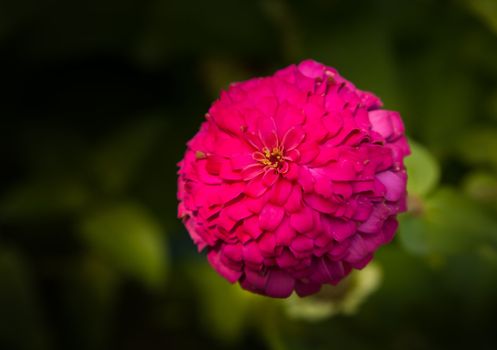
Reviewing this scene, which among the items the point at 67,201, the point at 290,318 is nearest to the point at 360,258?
the point at 290,318

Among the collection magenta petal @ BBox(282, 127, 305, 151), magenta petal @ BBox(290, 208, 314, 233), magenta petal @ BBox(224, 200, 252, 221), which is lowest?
magenta petal @ BBox(290, 208, 314, 233)

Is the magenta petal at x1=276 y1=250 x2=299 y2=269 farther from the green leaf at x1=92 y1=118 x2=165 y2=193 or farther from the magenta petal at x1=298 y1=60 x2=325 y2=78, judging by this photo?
the green leaf at x1=92 y1=118 x2=165 y2=193

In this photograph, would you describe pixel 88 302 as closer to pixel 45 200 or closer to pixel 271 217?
pixel 45 200

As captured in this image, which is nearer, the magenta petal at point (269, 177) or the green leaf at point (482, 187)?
the magenta petal at point (269, 177)

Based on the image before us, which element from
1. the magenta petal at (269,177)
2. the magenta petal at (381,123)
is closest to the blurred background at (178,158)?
the magenta petal at (381,123)

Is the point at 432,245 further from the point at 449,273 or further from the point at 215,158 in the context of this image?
the point at 215,158

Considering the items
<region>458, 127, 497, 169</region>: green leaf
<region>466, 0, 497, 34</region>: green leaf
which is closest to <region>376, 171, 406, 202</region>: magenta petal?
<region>466, 0, 497, 34</region>: green leaf

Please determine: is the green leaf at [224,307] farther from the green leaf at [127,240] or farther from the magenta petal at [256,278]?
the magenta petal at [256,278]
